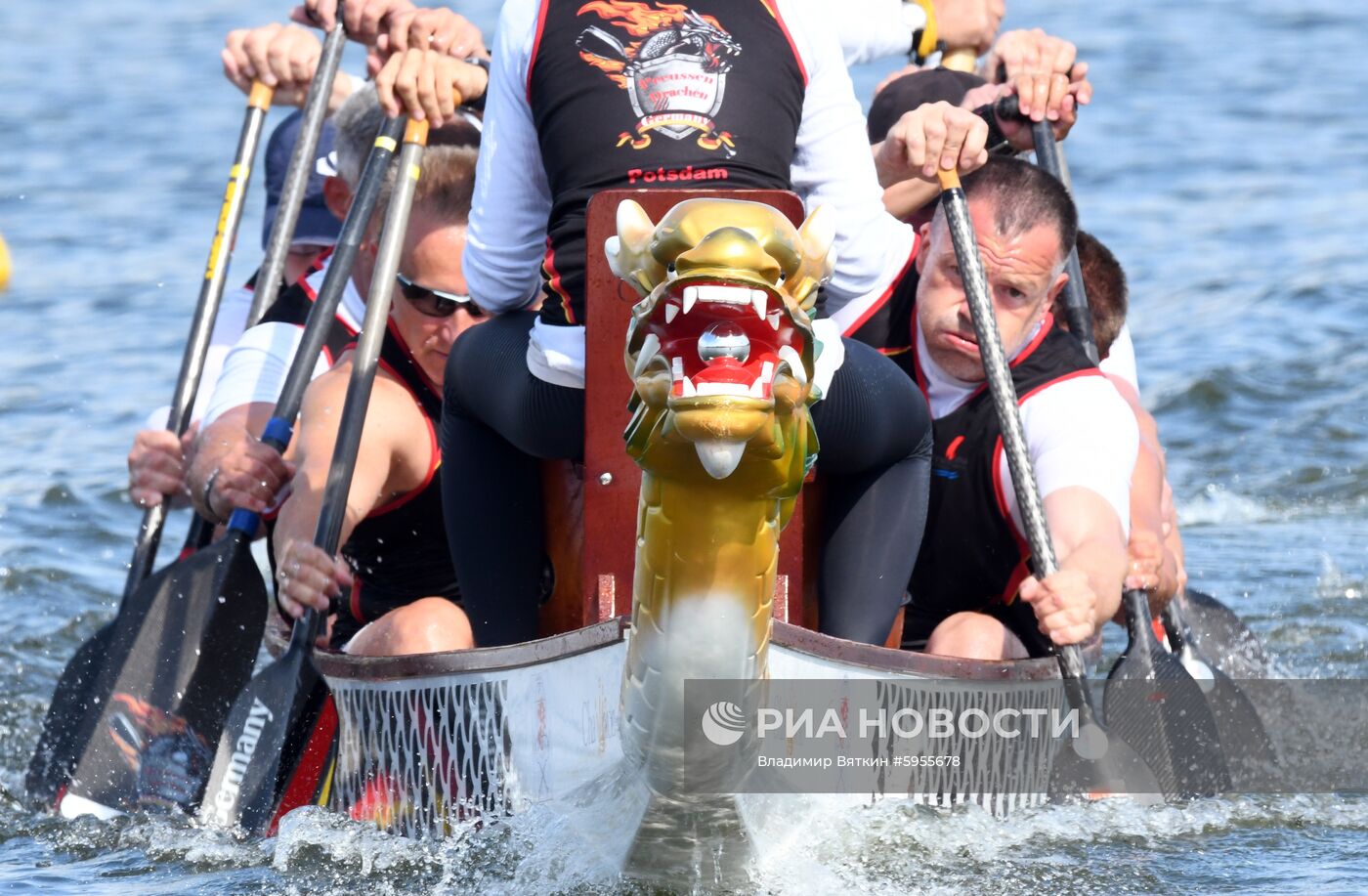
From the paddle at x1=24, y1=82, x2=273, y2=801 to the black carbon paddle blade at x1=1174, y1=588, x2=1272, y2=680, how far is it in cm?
241

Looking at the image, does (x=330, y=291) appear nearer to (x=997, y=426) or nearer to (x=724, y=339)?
(x=997, y=426)

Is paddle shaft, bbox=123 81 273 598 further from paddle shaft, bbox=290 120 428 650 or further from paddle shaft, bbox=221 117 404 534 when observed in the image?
paddle shaft, bbox=290 120 428 650

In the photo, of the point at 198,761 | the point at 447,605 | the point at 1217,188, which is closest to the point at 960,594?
the point at 447,605

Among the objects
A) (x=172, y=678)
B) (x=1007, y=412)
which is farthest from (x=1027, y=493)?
(x=172, y=678)

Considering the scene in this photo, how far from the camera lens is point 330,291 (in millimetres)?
4039

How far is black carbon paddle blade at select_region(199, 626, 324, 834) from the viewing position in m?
3.56

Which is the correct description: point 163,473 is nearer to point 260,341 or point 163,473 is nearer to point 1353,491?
point 260,341

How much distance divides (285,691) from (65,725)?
725 millimetres

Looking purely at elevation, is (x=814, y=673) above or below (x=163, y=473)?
below

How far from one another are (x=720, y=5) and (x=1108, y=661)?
276 cm

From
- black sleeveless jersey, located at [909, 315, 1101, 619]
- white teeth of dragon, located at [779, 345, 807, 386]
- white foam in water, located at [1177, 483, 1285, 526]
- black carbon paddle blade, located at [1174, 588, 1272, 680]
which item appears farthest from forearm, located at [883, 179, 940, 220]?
white foam in water, located at [1177, 483, 1285, 526]

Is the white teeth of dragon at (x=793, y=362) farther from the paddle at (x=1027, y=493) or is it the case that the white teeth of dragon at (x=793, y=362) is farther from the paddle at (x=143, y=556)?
the paddle at (x=143, y=556)

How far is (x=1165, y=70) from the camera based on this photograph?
13.1 m

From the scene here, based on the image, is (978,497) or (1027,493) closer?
(1027,493)
